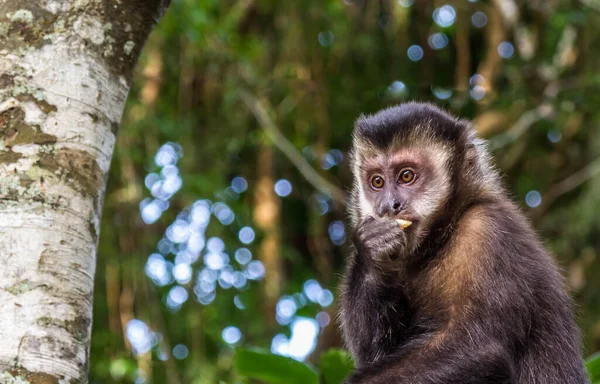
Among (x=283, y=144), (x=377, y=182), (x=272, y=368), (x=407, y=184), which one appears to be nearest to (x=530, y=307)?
(x=407, y=184)

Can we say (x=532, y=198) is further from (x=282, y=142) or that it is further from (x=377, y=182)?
(x=377, y=182)

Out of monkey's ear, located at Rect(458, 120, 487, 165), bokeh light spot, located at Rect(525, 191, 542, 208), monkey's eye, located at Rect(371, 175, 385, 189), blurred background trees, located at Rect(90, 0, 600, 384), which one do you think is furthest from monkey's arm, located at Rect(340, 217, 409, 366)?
bokeh light spot, located at Rect(525, 191, 542, 208)

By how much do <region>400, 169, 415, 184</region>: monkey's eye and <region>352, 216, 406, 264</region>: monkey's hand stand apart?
0.32m

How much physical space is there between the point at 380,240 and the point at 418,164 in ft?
1.78

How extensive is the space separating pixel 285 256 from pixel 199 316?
990 millimetres

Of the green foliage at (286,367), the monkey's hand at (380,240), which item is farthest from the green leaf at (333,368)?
the monkey's hand at (380,240)

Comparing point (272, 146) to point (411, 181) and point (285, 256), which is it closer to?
point (285, 256)

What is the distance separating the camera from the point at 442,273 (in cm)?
376

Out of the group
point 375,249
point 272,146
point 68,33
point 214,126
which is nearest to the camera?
point 68,33

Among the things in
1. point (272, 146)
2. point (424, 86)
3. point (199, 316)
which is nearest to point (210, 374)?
point (199, 316)

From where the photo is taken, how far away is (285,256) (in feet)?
27.9

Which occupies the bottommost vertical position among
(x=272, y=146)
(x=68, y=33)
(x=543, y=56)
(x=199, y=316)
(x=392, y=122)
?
(x=68, y=33)

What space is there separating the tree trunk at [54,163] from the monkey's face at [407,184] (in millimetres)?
1417

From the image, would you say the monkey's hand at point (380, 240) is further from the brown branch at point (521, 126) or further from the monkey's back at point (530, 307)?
the brown branch at point (521, 126)
